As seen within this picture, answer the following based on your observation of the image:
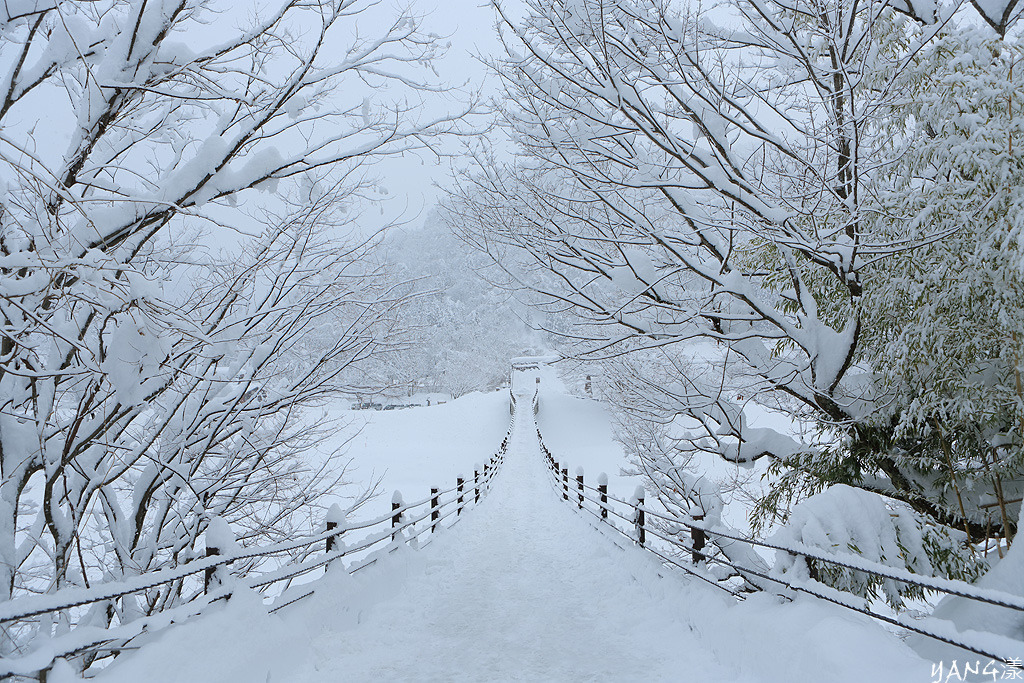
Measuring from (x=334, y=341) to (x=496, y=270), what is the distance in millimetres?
2995

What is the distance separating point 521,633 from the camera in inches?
238

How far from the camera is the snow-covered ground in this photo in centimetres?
369

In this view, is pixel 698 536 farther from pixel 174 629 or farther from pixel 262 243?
pixel 262 243

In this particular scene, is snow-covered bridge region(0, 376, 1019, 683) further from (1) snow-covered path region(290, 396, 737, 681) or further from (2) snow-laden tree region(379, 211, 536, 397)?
(2) snow-laden tree region(379, 211, 536, 397)

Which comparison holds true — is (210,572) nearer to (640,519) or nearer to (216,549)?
(216,549)

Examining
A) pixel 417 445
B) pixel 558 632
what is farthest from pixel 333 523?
pixel 417 445

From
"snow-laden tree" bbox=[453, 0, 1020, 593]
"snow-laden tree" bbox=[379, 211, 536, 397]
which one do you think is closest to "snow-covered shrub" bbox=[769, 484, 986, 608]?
"snow-laden tree" bbox=[453, 0, 1020, 593]

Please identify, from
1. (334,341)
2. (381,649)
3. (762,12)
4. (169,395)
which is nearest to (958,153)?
(762,12)

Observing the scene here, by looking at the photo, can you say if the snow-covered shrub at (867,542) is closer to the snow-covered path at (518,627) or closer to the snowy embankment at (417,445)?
the snow-covered path at (518,627)

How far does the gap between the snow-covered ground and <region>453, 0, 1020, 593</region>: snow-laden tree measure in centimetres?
181

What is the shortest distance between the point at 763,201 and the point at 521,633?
4955 mm

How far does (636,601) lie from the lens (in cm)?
689

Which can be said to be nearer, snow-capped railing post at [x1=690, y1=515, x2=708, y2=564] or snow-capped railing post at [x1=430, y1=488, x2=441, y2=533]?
snow-capped railing post at [x1=690, y1=515, x2=708, y2=564]

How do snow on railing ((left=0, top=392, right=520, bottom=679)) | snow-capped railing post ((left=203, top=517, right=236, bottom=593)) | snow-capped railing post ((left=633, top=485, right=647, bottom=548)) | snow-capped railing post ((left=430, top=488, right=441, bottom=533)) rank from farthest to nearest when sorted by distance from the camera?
1. snow-capped railing post ((left=430, top=488, right=441, bottom=533))
2. snow-capped railing post ((left=633, top=485, right=647, bottom=548))
3. snow-capped railing post ((left=203, top=517, right=236, bottom=593))
4. snow on railing ((left=0, top=392, right=520, bottom=679))
